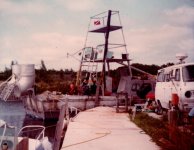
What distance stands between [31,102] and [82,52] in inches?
188

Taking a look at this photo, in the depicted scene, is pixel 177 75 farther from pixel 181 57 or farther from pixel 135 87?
pixel 135 87

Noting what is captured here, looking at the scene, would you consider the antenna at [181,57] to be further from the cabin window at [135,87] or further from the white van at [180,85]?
the cabin window at [135,87]

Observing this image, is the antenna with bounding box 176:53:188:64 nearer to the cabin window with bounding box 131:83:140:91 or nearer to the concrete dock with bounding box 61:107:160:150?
the concrete dock with bounding box 61:107:160:150

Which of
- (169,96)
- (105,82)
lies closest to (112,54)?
(105,82)

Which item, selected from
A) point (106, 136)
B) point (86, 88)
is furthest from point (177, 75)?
point (86, 88)

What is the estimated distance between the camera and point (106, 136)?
33.2ft

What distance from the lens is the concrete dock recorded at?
339 inches

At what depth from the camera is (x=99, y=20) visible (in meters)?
24.2

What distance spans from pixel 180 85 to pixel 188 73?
0.48 metres

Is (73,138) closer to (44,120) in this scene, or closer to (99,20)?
(44,120)

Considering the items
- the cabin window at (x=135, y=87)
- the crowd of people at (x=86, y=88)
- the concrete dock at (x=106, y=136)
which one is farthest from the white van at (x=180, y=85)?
the crowd of people at (x=86, y=88)

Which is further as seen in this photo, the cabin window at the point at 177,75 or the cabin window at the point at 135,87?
the cabin window at the point at 135,87

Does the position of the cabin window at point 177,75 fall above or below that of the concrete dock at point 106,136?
above

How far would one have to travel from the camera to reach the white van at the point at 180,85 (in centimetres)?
1214
